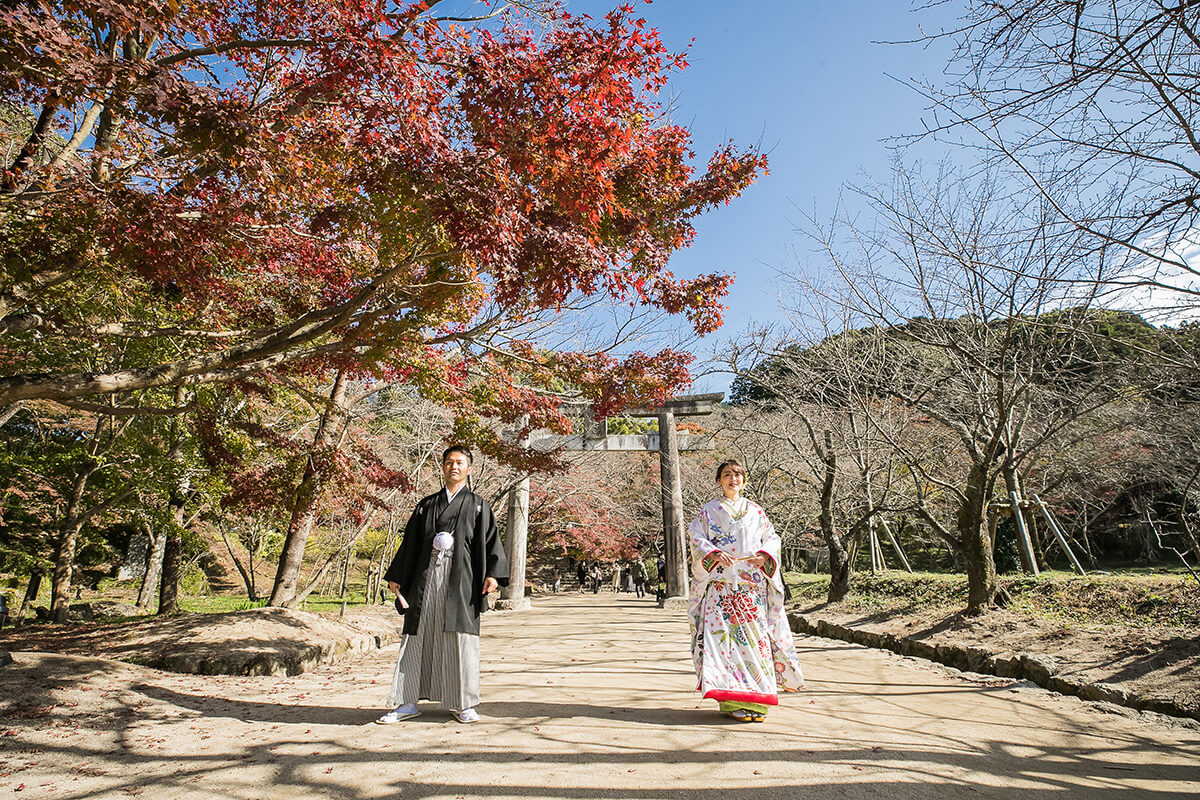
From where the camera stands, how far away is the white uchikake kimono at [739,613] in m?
3.74

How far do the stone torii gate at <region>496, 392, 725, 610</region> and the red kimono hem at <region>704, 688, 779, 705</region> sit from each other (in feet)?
31.8

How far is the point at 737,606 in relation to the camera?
3.98m

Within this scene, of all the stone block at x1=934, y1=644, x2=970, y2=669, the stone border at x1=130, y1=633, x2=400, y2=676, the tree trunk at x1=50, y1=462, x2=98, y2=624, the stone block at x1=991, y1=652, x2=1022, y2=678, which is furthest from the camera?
the tree trunk at x1=50, y1=462, x2=98, y2=624

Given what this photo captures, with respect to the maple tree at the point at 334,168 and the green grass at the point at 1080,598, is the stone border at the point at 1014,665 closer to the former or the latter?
the green grass at the point at 1080,598

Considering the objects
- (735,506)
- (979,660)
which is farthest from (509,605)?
(735,506)

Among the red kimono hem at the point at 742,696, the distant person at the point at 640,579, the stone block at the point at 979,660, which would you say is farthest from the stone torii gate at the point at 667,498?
the red kimono hem at the point at 742,696

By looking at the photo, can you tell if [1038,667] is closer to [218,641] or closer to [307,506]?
[307,506]

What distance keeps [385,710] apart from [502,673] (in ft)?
5.14

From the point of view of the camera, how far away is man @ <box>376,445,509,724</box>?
12.1 feet

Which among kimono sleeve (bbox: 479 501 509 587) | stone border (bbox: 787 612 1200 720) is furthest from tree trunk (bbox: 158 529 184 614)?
stone border (bbox: 787 612 1200 720)

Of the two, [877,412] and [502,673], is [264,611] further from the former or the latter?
[877,412]

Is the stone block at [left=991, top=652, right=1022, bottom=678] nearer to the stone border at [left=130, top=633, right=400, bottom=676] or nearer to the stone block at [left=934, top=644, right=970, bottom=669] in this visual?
the stone block at [left=934, top=644, right=970, bottom=669]

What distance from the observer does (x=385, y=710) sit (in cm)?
393

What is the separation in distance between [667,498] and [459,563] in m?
10.6
